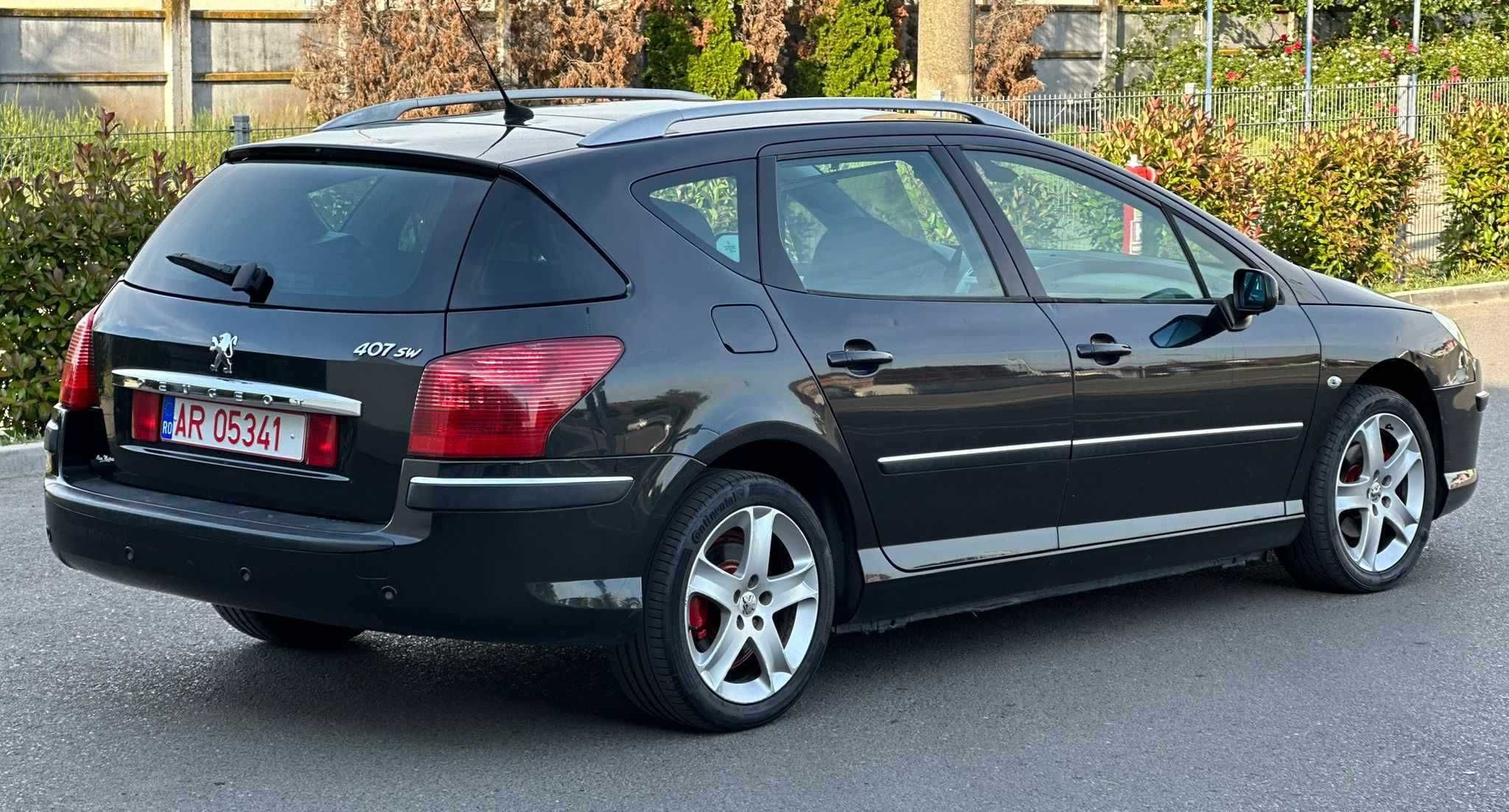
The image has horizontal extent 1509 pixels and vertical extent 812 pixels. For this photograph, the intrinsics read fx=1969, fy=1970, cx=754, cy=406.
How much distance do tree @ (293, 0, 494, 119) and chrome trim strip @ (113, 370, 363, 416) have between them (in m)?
17.0

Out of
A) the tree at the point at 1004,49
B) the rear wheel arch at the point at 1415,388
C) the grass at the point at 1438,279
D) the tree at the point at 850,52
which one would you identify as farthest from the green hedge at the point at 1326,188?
the tree at the point at 1004,49

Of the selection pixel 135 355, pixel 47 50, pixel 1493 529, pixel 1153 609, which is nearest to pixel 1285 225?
pixel 1493 529

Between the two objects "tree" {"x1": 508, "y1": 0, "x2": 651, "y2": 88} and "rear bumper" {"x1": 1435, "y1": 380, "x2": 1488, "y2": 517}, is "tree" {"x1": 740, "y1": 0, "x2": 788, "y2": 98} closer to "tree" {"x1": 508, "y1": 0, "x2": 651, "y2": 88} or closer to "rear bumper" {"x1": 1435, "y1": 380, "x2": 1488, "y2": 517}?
"tree" {"x1": 508, "y1": 0, "x2": 651, "y2": 88}

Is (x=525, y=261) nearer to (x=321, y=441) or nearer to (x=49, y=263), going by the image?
(x=321, y=441)

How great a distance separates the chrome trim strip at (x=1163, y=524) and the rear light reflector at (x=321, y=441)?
2.16 m

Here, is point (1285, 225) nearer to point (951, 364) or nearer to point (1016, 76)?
point (951, 364)

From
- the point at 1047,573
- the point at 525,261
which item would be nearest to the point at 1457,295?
the point at 1047,573

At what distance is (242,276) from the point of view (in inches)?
193

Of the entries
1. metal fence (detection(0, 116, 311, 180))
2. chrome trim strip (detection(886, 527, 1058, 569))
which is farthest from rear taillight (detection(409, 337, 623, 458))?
metal fence (detection(0, 116, 311, 180))

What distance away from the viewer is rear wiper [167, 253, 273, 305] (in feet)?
16.0

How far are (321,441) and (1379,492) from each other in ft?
12.2

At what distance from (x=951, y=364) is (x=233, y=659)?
7.53 feet

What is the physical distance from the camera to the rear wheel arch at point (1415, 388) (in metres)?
6.66

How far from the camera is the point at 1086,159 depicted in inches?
237
